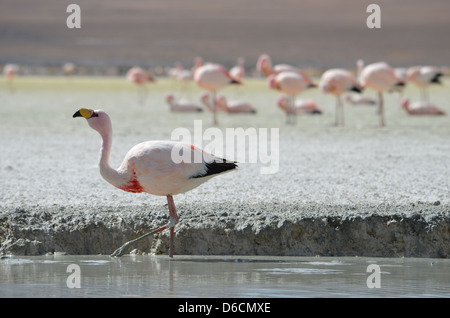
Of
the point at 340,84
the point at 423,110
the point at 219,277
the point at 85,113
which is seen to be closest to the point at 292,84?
the point at 340,84

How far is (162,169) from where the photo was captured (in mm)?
6074

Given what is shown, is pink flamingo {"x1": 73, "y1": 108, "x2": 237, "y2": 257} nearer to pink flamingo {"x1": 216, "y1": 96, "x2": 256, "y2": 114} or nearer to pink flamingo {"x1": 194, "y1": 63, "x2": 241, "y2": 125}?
pink flamingo {"x1": 194, "y1": 63, "x2": 241, "y2": 125}

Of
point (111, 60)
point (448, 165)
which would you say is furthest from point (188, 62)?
point (448, 165)

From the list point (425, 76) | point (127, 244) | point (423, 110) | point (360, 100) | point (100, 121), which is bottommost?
point (127, 244)

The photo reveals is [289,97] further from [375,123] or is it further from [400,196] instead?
[400,196]

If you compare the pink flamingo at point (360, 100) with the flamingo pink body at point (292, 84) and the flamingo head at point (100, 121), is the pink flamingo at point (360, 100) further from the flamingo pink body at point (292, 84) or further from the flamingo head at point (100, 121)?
the flamingo head at point (100, 121)

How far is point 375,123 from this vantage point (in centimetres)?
1616

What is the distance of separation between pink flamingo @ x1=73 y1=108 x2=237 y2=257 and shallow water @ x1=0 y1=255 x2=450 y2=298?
0.36 meters

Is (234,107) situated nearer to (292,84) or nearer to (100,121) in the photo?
(292,84)

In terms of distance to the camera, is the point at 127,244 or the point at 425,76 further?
the point at 425,76

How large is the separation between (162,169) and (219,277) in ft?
3.22

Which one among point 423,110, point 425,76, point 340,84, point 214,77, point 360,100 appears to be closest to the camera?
point 340,84

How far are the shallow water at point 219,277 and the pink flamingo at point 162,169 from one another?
36cm

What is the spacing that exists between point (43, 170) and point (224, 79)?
8.07 m
